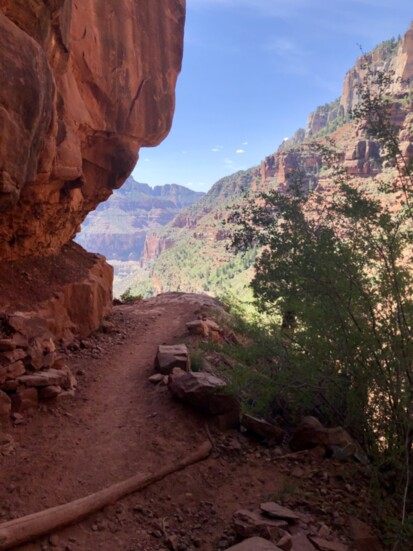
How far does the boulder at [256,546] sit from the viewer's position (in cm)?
414

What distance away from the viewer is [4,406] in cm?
640

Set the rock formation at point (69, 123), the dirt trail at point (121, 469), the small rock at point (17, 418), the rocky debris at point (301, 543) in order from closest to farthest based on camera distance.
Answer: the rocky debris at point (301, 543)
the dirt trail at point (121, 469)
the small rock at point (17, 418)
the rock formation at point (69, 123)

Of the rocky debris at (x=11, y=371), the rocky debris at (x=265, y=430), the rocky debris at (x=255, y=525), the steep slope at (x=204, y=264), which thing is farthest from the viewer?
the steep slope at (x=204, y=264)

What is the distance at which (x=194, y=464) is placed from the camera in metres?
6.43

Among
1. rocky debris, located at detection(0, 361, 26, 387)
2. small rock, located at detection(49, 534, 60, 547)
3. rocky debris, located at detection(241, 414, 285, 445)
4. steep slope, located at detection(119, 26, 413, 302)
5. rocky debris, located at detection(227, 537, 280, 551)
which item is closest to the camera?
rocky debris, located at detection(227, 537, 280, 551)

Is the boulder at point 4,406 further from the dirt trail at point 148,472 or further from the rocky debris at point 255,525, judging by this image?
the rocky debris at point 255,525

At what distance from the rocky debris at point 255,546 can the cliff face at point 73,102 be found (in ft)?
21.5

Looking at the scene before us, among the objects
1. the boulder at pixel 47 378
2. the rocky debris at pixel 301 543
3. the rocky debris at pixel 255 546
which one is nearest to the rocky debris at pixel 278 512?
the rocky debris at pixel 301 543

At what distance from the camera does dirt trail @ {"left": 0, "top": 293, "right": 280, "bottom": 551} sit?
481 centimetres

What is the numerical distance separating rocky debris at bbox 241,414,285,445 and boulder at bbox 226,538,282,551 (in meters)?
2.93

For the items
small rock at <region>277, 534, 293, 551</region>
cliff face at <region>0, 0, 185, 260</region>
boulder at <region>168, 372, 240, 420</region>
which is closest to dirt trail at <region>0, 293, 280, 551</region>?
boulder at <region>168, 372, 240, 420</region>

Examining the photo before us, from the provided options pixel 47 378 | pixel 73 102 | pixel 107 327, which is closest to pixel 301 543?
pixel 47 378

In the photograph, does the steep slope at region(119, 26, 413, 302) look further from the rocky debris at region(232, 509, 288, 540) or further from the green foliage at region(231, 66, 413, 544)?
the rocky debris at region(232, 509, 288, 540)

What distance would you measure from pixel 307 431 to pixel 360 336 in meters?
1.98
